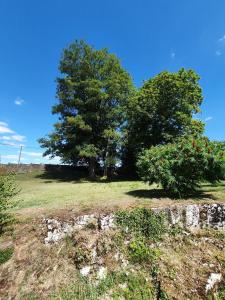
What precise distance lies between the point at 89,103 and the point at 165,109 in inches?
258

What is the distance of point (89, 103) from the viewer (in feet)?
71.9

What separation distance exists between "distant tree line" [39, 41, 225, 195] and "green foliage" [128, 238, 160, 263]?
13.8 metres

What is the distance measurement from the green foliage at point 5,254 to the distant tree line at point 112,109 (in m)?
13.3

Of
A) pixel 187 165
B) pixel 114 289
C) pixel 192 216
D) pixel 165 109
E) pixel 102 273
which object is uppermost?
pixel 165 109

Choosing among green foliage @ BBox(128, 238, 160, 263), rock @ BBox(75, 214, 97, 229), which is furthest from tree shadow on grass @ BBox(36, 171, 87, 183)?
green foliage @ BBox(128, 238, 160, 263)

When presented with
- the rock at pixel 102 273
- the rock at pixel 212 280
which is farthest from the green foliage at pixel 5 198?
the rock at pixel 212 280

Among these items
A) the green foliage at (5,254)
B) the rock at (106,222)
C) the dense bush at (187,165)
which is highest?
the dense bush at (187,165)

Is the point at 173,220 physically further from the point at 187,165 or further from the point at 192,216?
the point at 187,165

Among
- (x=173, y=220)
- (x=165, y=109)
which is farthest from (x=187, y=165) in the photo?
(x=165, y=109)

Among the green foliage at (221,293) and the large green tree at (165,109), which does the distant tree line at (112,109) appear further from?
the green foliage at (221,293)

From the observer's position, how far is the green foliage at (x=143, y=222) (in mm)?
6938

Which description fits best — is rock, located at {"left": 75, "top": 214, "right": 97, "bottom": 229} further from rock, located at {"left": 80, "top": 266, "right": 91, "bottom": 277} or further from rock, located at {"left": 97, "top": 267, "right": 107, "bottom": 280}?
rock, located at {"left": 97, "top": 267, "right": 107, "bottom": 280}

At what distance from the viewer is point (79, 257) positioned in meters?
6.42

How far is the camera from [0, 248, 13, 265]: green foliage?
665 cm
